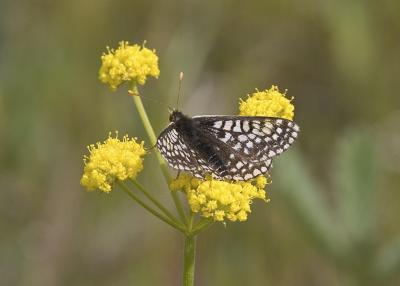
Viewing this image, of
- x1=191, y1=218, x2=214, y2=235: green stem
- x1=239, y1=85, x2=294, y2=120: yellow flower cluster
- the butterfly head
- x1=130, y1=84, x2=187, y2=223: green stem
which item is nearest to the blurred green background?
x1=239, y1=85, x2=294, y2=120: yellow flower cluster

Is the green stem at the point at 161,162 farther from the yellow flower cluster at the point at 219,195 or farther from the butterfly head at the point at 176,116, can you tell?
the butterfly head at the point at 176,116

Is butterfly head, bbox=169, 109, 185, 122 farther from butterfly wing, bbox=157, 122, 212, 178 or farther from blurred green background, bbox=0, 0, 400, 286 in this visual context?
blurred green background, bbox=0, 0, 400, 286

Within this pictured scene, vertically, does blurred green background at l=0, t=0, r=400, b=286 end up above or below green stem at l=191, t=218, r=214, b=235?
above

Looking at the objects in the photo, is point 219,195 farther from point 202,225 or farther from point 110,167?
point 110,167

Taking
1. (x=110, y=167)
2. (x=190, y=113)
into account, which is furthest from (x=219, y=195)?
(x=190, y=113)
